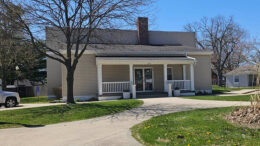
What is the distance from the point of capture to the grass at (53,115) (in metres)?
9.06

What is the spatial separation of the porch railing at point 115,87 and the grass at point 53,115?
17.8 ft

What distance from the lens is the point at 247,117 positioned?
271 inches

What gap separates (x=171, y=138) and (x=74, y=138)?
254 centimetres

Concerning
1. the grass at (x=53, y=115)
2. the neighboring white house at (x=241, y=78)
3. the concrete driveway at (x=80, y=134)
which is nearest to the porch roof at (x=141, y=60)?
the grass at (x=53, y=115)

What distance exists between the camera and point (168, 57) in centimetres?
1891

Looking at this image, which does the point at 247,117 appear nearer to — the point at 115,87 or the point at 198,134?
the point at 198,134

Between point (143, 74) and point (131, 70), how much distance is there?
6.64 feet

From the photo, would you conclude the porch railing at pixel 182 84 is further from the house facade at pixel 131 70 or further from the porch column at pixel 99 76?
the porch column at pixel 99 76

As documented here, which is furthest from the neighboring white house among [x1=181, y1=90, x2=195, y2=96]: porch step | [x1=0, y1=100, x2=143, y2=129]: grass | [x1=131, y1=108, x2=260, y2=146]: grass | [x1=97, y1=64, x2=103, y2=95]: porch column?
[x1=131, y1=108, x2=260, y2=146]: grass

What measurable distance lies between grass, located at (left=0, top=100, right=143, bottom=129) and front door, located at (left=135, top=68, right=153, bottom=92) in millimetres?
7114

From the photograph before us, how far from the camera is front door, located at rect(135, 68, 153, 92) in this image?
63.0 ft

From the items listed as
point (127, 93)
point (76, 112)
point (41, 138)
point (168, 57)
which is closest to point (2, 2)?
point (76, 112)

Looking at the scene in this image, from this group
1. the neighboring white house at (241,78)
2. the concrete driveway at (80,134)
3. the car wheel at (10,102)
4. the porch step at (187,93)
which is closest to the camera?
the concrete driveway at (80,134)

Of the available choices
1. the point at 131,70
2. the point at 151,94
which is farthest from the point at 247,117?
the point at 131,70
